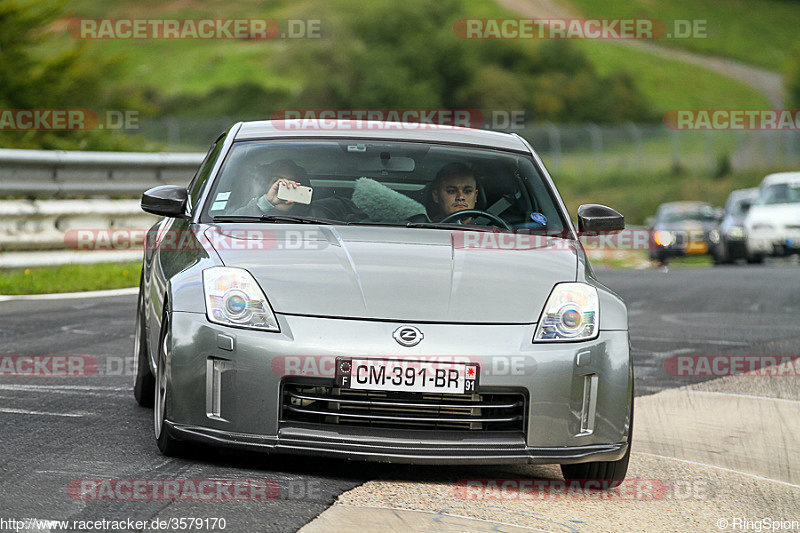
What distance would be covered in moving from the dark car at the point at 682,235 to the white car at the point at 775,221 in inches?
73.4

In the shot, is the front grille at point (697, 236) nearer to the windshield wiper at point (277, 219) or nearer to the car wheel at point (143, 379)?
the car wheel at point (143, 379)

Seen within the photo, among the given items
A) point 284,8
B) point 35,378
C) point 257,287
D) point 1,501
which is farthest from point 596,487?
point 284,8

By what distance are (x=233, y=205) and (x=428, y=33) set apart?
96.8m

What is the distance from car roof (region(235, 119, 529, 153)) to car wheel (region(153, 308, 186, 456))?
1.52 metres

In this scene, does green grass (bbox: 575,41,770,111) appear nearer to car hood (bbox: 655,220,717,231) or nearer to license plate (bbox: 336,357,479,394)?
car hood (bbox: 655,220,717,231)

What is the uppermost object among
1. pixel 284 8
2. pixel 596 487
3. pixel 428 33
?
pixel 284 8

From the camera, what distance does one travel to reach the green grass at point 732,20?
129125 millimetres

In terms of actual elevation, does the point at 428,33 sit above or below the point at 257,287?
above

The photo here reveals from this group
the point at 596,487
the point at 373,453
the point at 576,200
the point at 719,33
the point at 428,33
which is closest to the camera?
the point at 373,453

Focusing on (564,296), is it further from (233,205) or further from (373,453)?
(233,205)

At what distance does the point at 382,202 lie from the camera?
6438 millimetres

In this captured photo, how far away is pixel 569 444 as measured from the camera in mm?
5191
